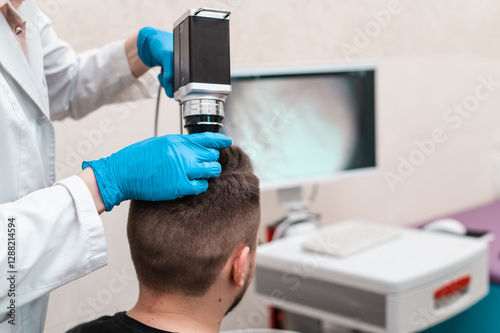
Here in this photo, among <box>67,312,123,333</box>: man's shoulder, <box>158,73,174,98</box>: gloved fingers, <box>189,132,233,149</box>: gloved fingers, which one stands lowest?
<box>67,312,123,333</box>: man's shoulder

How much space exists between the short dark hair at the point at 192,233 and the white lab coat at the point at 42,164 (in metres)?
0.08

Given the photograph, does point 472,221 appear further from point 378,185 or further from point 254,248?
point 254,248

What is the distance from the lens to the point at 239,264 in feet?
2.98

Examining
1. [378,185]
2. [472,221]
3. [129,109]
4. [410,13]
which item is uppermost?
[410,13]

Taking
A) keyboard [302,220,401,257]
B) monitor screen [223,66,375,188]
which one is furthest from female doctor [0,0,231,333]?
keyboard [302,220,401,257]


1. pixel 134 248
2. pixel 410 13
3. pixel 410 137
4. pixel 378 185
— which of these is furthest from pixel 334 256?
pixel 410 13

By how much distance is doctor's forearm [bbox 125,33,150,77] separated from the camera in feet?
3.89

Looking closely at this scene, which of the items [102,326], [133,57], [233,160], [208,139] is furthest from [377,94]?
[102,326]

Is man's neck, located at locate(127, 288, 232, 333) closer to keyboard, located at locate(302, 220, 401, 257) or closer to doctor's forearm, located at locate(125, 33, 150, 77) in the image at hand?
doctor's forearm, located at locate(125, 33, 150, 77)

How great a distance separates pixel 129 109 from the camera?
1.26 meters

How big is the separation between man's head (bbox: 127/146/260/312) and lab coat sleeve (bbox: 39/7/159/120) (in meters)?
0.42

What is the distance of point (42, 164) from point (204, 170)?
0.36 meters

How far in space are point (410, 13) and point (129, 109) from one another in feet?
5.58

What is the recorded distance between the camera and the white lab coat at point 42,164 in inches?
30.2
